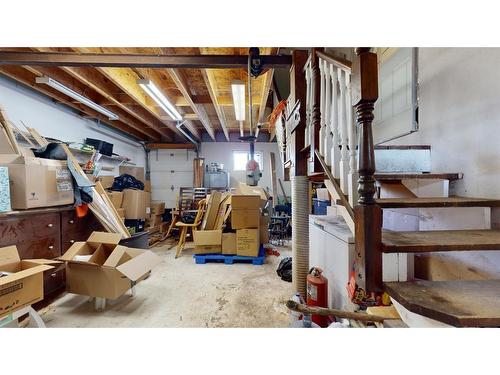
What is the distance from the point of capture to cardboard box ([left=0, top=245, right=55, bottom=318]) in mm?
1547

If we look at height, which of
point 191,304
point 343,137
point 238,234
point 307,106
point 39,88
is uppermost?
point 39,88

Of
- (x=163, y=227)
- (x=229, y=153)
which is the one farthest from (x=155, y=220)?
(x=229, y=153)

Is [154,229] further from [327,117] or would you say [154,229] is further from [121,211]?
[327,117]

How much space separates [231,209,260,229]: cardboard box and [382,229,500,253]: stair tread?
9.28 feet

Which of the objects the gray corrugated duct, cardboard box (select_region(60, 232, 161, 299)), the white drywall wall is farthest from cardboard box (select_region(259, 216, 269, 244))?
the white drywall wall

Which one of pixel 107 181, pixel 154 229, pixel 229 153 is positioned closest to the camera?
pixel 107 181

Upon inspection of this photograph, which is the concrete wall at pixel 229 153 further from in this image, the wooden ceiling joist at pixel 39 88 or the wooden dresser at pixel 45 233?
the wooden dresser at pixel 45 233

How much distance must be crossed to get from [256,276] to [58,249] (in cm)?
254

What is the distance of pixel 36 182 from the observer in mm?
2377

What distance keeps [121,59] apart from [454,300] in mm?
3214

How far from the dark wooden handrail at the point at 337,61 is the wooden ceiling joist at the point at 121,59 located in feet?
3.06

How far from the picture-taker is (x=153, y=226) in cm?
586
